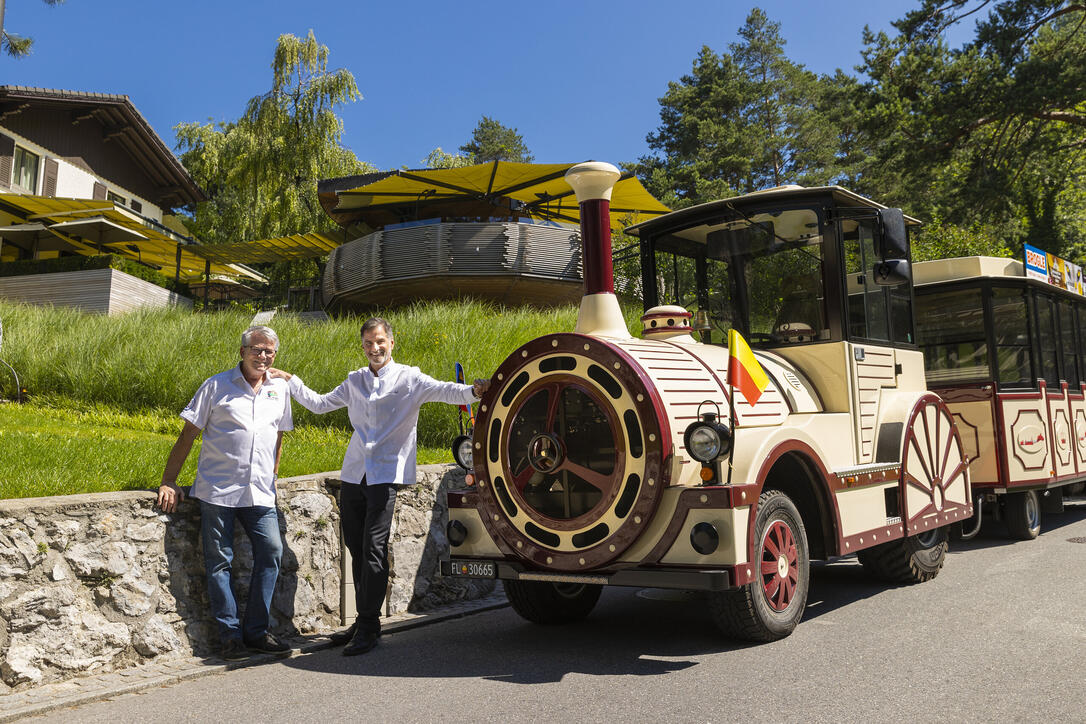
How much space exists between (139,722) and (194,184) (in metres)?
34.8

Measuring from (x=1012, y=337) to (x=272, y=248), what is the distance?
2010 centimetres

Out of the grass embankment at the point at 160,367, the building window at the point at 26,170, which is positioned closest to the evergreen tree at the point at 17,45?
the building window at the point at 26,170

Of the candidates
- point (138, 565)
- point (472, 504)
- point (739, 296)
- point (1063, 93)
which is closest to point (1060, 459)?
point (739, 296)

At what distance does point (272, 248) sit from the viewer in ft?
81.3

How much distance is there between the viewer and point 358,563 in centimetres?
536

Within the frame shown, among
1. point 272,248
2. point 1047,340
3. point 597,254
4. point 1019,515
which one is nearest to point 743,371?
point 597,254

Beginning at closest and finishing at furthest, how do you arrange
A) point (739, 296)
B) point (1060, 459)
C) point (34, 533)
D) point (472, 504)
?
point (34, 533) < point (472, 504) < point (739, 296) < point (1060, 459)

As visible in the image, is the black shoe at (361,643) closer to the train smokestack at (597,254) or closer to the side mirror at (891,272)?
the train smokestack at (597,254)

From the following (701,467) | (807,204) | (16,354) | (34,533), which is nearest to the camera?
(34,533)

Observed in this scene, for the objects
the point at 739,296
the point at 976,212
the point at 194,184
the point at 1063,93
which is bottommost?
the point at 739,296

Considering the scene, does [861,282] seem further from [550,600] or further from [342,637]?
[342,637]

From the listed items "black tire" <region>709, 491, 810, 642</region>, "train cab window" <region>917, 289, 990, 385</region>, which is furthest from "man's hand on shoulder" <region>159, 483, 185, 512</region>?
"train cab window" <region>917, 289, 990, 385</region>

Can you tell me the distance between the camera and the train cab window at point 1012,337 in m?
9.43

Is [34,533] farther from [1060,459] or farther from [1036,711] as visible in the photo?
[1060,459]
